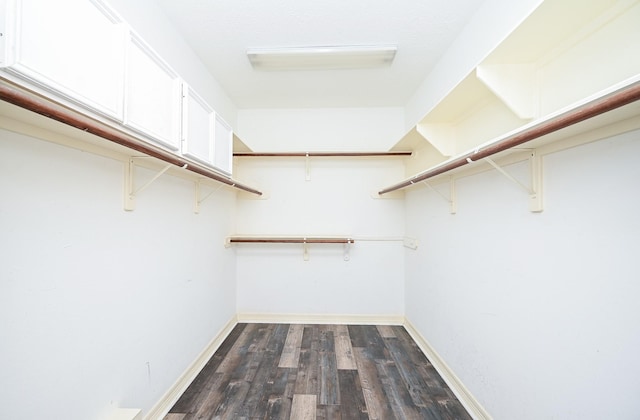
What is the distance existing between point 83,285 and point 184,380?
44.0 inches

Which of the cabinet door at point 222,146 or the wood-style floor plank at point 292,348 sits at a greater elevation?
the cabinet door at point 222,146

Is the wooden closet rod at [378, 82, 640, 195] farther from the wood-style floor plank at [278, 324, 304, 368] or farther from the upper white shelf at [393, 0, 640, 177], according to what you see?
the wood-style floor plank at [278, 324, 304, 368]

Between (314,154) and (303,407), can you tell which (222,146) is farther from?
(303,407)

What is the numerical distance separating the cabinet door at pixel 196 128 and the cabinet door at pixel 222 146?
0.06 meters

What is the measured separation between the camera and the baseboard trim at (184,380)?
1.41m

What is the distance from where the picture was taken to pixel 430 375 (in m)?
1.81

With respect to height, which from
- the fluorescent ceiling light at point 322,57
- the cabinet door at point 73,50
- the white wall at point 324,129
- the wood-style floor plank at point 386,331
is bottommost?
the wood-style floor plank at point 386,331

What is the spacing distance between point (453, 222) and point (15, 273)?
7.07 ft

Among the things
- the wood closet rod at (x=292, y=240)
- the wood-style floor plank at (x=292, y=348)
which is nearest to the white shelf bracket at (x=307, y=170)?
the wood closet rod at (x=292, y=240)

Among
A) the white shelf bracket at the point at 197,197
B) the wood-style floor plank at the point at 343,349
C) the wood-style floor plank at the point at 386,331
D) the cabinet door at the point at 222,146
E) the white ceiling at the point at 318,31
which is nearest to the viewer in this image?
the white ceiling at the point at 318,31

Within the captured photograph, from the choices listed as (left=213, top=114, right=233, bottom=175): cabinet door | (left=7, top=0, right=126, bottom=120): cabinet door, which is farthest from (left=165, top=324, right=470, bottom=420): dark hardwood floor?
(left=7, top=0, right=126, bottom=120): cabinet door

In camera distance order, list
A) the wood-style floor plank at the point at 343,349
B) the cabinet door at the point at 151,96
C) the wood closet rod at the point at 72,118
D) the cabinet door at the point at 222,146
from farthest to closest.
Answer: the wood-style floor plank at the point at 343,349, the cabinet door at the point at 222,146, the cabinet door at the point at 151,96, the wood closet rod at the point at 72,118

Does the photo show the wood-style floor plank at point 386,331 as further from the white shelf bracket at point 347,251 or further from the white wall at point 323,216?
the white shelf bracket at point 347,251

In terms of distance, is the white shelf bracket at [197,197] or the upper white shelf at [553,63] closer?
the upper white shelf at [553,63]
